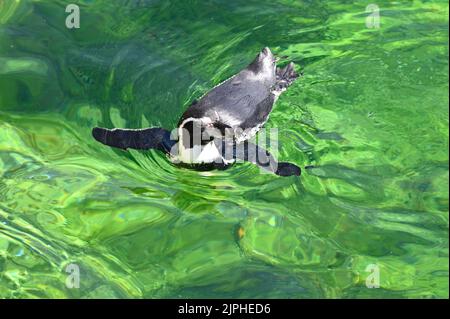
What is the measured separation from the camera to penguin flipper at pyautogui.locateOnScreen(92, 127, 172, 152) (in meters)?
3.95

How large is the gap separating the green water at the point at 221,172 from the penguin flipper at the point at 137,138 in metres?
0.07

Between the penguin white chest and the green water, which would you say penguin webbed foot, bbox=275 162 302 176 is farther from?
the penguin white chest

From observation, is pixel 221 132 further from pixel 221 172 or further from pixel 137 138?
pixel 137 138

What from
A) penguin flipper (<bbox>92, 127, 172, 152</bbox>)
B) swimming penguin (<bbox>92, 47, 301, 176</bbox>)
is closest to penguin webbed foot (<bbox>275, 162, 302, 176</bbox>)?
swimming penguin (<bbox>92, 47, 301, 176</bbox>)

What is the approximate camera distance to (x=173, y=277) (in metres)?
3.47

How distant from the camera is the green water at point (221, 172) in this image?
11.5 feet

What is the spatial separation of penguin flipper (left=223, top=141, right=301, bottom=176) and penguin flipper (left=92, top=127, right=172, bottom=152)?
39 centimetres

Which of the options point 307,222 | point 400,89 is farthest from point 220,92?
point 400,89

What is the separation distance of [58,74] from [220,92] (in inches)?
47.3

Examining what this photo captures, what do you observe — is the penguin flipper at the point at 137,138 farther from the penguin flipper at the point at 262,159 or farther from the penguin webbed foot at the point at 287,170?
the penguin webbed foot at the point at 287,170

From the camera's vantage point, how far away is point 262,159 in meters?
3.93

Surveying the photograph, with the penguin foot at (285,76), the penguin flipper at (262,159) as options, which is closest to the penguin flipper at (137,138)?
the penguin flipper at (262,159)

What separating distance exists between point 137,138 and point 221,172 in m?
0.51
